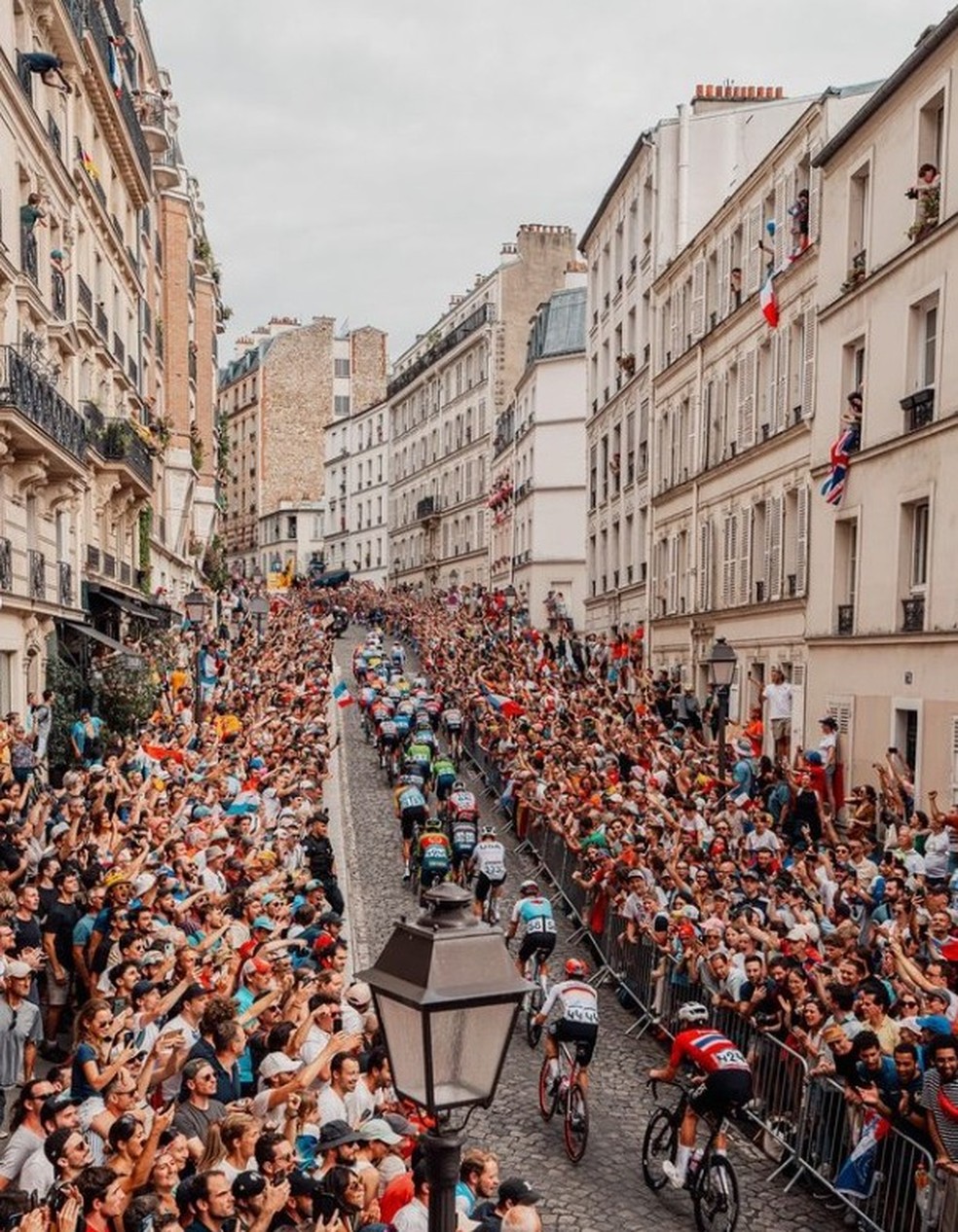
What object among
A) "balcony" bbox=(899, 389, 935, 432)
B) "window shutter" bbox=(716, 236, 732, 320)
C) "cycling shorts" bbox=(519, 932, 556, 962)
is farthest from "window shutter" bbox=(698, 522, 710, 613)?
"cycling shorts" bbox=(519, 932, 556, 962)

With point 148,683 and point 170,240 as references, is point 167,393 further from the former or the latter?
point 148,683

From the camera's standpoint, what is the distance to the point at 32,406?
2059 cm

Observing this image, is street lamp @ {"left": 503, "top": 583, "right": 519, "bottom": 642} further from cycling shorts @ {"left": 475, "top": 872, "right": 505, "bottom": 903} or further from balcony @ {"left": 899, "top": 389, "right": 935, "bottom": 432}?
cycling shorts @ {"left": 475, "top": 872, "right": 505, "bottom": 903}

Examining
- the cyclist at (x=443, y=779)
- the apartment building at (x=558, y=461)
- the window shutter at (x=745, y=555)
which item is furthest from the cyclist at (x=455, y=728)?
the apartment building at (x=558, y=461)

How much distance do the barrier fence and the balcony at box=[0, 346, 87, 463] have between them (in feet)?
37.7

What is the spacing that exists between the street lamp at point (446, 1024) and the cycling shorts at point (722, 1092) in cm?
513

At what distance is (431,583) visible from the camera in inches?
3027

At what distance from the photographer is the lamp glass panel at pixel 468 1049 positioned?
4.24 m

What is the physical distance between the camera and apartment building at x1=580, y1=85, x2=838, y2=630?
1358 inches

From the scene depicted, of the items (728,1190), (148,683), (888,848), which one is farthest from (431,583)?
(728,1190)

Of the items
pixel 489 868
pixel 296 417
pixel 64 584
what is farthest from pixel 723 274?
pixel 296 417

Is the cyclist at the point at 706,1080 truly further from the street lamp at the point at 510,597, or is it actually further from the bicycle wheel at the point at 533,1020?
the street lamp at the point at 510,597

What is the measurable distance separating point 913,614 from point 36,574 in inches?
580

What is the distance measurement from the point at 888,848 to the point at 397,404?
7078 cm
